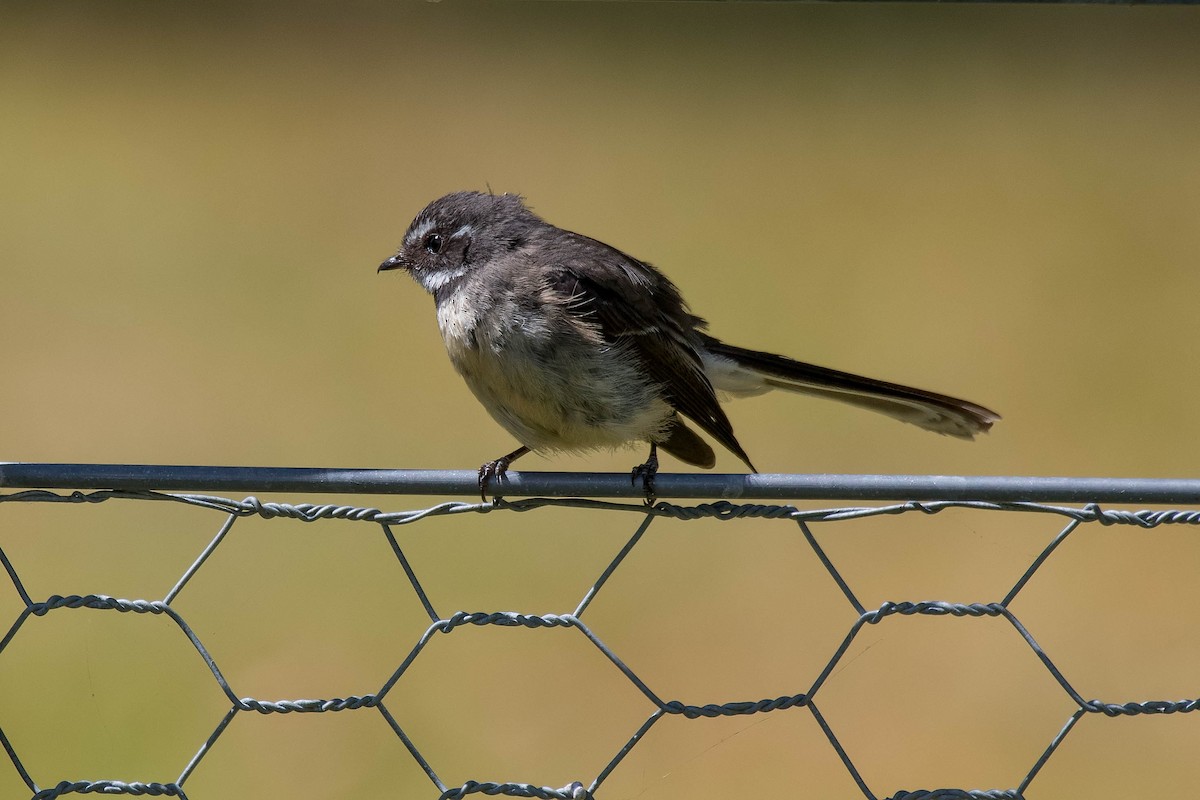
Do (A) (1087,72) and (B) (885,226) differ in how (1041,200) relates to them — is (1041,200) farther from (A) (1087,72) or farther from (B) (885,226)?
(A) (1087,72)

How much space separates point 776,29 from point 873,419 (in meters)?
6.28

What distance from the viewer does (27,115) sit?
11180 mm

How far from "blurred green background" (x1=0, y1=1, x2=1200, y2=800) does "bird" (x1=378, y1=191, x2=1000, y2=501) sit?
1.40 metres

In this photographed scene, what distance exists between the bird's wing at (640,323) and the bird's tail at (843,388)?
130 mm

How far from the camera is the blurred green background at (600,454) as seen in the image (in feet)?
15.2

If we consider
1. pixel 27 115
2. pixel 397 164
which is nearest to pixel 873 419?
pixel 397 164

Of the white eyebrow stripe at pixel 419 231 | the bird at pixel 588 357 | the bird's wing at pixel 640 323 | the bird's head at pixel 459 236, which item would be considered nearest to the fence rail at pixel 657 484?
the bird at pixel 588 357

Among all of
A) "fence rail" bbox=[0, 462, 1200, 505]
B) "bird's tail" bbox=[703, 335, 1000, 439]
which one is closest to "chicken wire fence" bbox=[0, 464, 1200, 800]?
"fence rail" bbox=[0, 462, 1200, 505]

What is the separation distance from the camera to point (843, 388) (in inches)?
127

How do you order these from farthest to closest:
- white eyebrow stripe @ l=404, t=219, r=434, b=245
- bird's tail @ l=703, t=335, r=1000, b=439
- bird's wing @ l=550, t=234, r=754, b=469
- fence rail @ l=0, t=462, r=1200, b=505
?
1. white eyebrow stripe @ l=404, t=219, r=434, b=245
2. bird's wing @ l=550, t=234, r=754, b=469
3. bird's tail @ l=703, t=335, r=1000, b=439
4. fence rail @ l=0, t=462, r=1200, b=505

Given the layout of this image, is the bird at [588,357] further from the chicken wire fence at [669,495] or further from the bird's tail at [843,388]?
the chicken wire fence at [669,495]

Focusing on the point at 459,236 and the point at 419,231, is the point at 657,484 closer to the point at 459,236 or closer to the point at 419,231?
the point at 459,236

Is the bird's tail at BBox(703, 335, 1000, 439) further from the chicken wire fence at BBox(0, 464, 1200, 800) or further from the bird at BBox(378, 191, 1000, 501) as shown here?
the chicken wire fence at BBox(0, 464, 1200, 800)

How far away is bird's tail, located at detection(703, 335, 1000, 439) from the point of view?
302 centimetres
